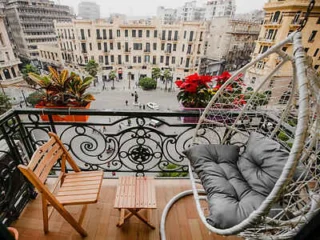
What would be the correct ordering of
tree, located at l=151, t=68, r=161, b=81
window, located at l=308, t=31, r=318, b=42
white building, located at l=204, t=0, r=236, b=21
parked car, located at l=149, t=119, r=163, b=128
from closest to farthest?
1. parked car, located at l=149, t=119, r=163, b=128
2. window, located at l=308, t=31, r=318, b=42
3. tree, located at l=151, t=68, r=161, b=81
4. white building, located at l=204, t=0, r=236, b=21

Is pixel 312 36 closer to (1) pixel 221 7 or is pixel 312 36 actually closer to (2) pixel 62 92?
(2) pixel 62 92

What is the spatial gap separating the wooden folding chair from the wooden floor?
9cm

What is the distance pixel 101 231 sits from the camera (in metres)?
1.21

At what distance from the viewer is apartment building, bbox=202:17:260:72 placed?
13508mm

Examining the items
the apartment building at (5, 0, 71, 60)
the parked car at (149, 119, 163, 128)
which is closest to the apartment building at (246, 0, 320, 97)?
the parked car at (149, 119, 163, 128)

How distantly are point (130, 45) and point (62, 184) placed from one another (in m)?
13.1

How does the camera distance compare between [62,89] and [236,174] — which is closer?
[236,174]

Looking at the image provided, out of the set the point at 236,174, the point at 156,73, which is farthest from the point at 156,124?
the point at 156,73

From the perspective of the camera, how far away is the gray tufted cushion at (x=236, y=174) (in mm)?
861

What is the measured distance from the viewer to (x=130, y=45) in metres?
12.5

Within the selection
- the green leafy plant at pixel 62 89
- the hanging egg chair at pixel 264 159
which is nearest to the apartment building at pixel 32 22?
the green leafy plant at pixel 62 89

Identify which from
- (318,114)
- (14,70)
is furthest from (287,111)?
(14,70)

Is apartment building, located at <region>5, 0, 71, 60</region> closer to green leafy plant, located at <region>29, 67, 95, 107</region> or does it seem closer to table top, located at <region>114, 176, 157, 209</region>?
green leafy plant, located at <region>29, 67, 95, 107</region>

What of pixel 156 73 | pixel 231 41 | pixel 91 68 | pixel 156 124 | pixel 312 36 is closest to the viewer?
pixel 156 124
